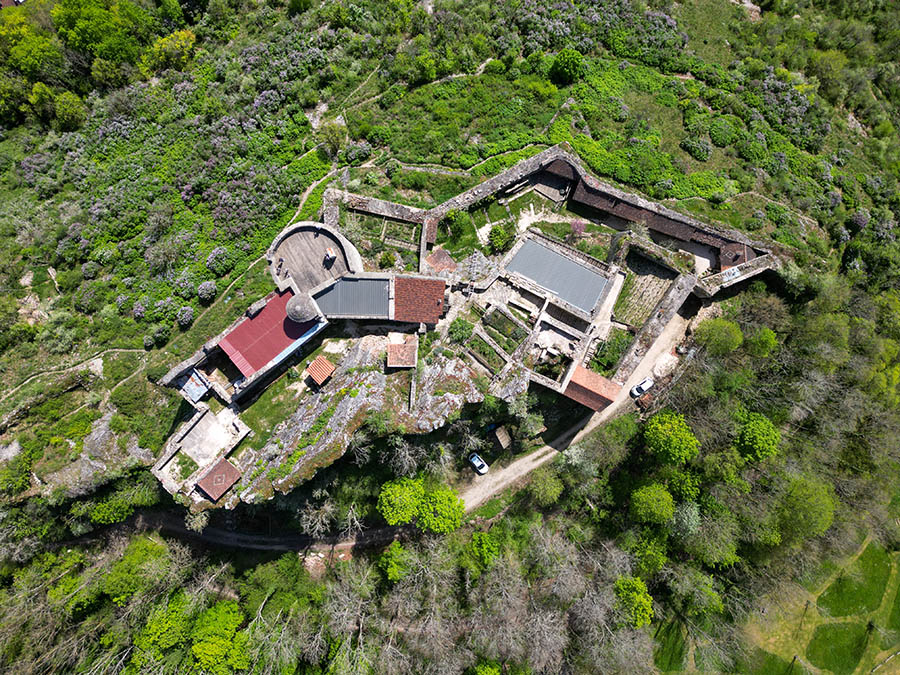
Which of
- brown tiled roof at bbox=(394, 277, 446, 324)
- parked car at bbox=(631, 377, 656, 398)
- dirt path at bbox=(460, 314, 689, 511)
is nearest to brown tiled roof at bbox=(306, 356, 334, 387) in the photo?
brown tiled roof at bbox=(394, 277, 446, 324)

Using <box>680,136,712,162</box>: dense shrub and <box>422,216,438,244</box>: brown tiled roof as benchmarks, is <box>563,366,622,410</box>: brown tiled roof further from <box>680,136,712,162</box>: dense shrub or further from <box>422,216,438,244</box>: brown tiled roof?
<box>680,136,712,162</box>: dense shrub

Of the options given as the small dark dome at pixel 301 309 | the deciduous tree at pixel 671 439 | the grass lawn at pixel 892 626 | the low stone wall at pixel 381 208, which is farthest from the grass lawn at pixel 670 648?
the low stone wall at pixel 381 208

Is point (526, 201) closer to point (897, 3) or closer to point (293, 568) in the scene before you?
point (293, 568)

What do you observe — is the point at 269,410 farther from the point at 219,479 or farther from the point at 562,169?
the point at 562,169

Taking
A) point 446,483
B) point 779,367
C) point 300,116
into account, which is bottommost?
point 446,483

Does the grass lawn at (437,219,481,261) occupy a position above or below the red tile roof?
above

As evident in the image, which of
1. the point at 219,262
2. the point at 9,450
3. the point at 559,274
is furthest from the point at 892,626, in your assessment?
the point at 9,450

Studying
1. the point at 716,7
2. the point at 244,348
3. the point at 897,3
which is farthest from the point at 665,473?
the point at 897,3
